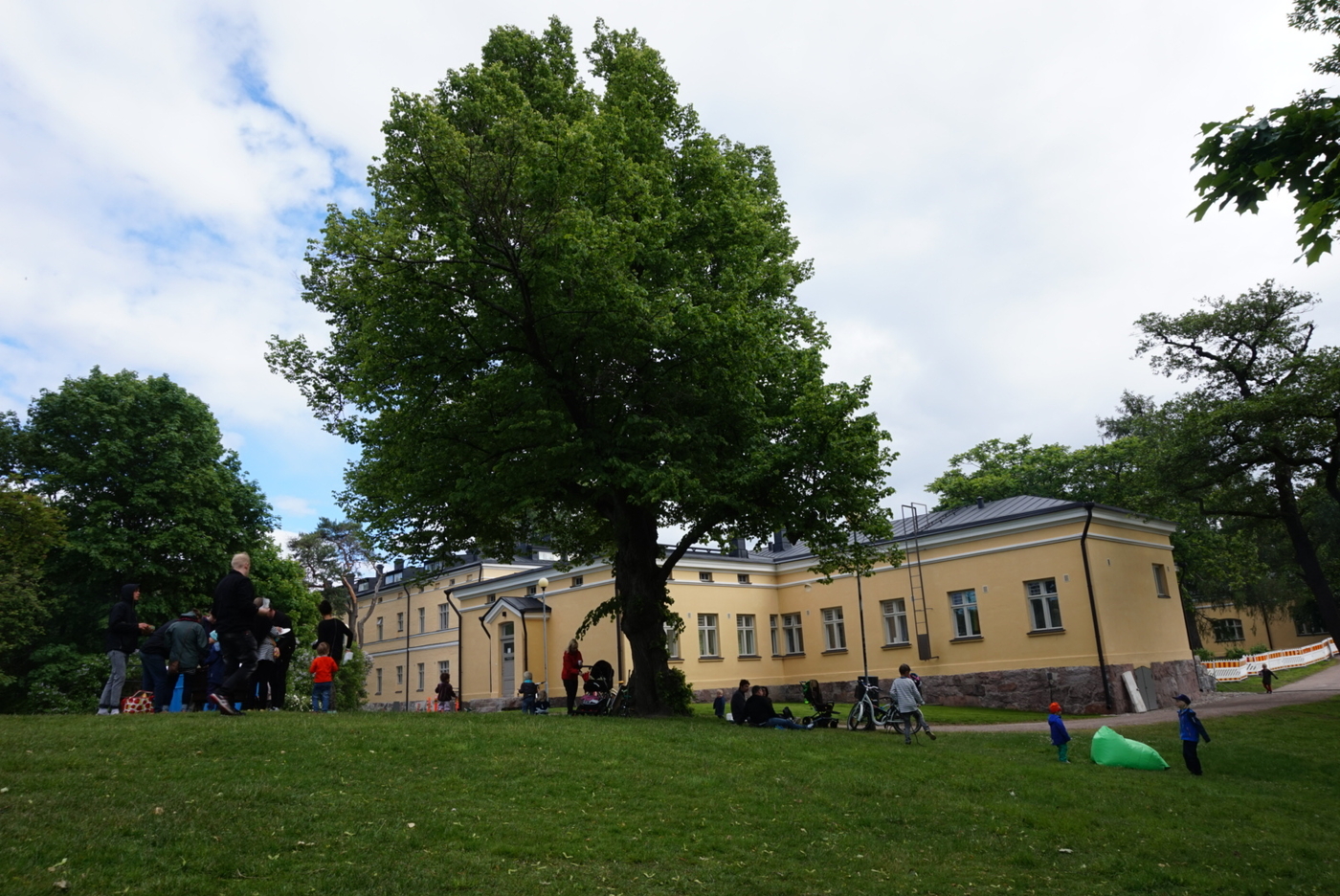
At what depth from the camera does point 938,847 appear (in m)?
8.88

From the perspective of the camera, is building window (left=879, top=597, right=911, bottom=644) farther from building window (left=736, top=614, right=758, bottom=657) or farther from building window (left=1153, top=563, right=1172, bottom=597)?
building window (left=1153, top=563, right=1172, bottom=597)

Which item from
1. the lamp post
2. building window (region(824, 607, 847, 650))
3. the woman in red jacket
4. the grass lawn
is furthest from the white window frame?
the grass lawn

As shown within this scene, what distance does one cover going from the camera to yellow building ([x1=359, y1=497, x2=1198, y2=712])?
90.1 feet

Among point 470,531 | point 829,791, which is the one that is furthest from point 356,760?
point 470,531

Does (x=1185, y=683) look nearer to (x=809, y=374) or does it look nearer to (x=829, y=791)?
(x=809, y=374)

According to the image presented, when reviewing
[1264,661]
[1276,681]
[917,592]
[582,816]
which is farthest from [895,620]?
[1264,661]

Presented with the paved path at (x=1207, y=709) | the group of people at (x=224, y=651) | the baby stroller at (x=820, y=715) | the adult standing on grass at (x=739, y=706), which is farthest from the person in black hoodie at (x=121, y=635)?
the paved path at (x=1207, y=709)

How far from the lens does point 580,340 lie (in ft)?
55.2

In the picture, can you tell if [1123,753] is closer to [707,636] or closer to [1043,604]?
[1043,604]

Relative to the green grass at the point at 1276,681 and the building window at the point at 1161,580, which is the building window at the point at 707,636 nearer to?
the building window at the point at 1161,580

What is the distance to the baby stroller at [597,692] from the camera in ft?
63.5

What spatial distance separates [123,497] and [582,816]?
31.4m

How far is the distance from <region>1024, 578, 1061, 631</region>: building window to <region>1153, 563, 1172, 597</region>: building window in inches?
201

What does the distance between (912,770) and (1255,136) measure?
28.0 feet
